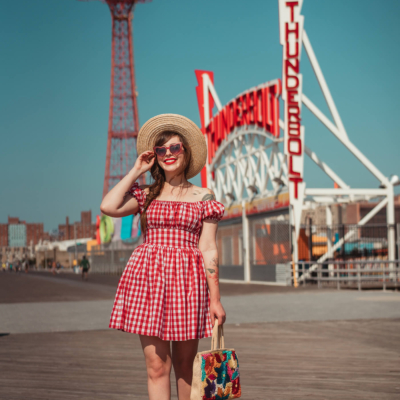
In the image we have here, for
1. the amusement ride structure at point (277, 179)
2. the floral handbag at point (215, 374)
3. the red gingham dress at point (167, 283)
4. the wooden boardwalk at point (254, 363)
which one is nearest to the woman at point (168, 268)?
the red gingham dress at point (167, 283)

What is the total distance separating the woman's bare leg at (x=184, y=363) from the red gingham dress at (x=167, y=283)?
0.12m

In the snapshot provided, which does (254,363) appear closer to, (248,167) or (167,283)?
(167,283)

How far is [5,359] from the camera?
7.77 metres

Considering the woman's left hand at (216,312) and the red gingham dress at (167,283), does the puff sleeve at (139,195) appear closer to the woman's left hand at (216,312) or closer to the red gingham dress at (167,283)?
the red gingham dress at (167,283)

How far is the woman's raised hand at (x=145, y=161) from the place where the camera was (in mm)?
4016

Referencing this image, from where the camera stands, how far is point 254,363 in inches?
285

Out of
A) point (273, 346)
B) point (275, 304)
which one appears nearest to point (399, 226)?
point (275, 304)

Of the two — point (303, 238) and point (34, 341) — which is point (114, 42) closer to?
point (303, 238)

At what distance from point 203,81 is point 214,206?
1184 inches

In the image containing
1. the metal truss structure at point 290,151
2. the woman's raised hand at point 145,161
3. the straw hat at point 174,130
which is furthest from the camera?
the metal truss structure at point 290,151

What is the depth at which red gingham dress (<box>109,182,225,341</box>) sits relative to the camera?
374 centimetres

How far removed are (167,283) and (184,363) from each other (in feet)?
1.64

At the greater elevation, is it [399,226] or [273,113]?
[273,113]

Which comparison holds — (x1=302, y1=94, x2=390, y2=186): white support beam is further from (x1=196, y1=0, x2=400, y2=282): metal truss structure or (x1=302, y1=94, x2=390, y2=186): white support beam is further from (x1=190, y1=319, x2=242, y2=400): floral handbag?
(x1=190, y1=319, x2=242, y2=400): floral handbag
